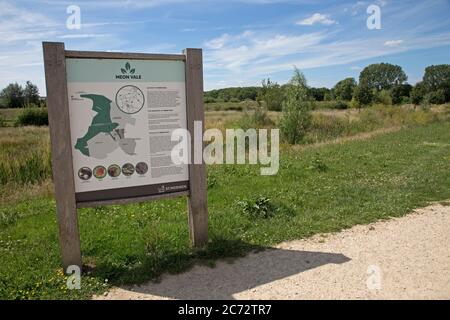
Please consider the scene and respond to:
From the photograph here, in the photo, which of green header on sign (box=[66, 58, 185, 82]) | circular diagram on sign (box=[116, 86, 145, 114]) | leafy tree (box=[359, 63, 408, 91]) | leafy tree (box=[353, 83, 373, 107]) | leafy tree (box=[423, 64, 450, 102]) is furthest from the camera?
leafy tree (box=[359, 63, 408, 91])

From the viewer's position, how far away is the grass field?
4754 mm

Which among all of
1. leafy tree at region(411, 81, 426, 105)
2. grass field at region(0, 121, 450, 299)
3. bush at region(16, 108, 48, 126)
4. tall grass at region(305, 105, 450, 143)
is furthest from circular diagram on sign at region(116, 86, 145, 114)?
leafy tree at region(411, 81, 426, 105)

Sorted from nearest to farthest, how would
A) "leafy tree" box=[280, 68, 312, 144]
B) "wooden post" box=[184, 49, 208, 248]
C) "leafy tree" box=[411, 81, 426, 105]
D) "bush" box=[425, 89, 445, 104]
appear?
"wooden post" box=[184, 49, 208, 248]
"leafy tree" box=[280, 68, 312, 144]
"leafy tree" box=[411, 81, 426, 105]
"bush" box=[425, 89, 445, 104]

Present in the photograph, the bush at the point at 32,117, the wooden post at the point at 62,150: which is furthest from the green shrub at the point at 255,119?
the wooden post at the point at 62,150

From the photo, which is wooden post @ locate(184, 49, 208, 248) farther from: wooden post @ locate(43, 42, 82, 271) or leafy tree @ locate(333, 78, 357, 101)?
leafy tree @ locate(333, 78, 357, 101)

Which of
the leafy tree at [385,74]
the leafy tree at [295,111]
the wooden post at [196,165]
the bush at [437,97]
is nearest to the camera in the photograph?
the wooden post at [196,165]

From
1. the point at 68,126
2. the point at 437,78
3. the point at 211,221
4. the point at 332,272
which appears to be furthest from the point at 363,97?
the point at 68,126

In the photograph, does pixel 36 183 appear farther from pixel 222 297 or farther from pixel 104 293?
pixel 222 297

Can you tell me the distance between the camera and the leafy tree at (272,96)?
2553 centimetres

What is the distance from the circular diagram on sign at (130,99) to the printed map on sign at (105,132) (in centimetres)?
6

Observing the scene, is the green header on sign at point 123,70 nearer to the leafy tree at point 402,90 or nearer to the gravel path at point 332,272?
the gravel path at point 332,272

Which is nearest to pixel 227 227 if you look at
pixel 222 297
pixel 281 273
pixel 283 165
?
pixel 281 273

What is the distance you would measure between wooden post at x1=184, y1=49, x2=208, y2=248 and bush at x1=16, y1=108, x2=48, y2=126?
31.9 meters

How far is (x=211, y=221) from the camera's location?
6535 millimetres
